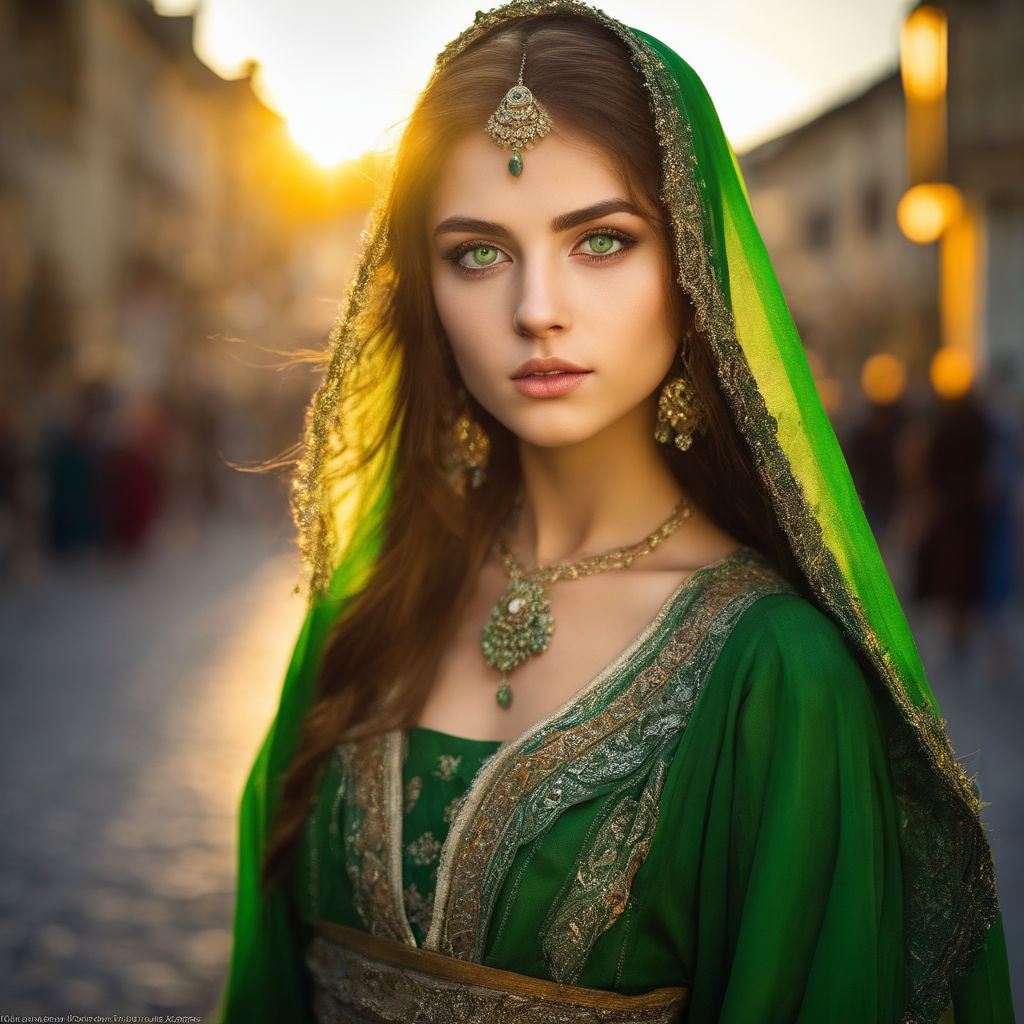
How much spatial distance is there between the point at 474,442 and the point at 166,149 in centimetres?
2414

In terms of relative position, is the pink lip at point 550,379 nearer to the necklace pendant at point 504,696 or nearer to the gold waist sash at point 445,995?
the necklace pendant at point 504,696

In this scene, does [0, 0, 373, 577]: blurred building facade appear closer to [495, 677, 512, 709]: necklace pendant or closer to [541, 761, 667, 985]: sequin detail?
[495, 677, 512, 709]: necklace pendant

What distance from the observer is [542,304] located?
56.3 inches

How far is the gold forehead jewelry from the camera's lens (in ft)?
4.78

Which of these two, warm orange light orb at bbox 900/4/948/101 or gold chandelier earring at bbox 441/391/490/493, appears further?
warm orange light orb at bbox 900/4/948/101

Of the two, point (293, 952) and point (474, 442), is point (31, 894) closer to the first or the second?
point (293, 952)

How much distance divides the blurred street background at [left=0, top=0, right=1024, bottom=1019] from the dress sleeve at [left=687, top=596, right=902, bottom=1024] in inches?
8.1

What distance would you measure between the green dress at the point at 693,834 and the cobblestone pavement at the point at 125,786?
1.37 m

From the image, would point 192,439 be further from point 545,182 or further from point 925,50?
point 545,182

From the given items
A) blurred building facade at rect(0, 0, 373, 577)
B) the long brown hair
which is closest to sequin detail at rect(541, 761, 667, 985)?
the long brown hair

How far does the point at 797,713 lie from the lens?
132 centimetres

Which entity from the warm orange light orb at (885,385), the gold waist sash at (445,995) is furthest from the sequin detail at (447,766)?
the warm orange light orb at (885,385)

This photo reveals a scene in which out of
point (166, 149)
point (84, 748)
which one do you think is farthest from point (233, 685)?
point (166, 149)

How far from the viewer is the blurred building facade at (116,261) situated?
11.3 metres
